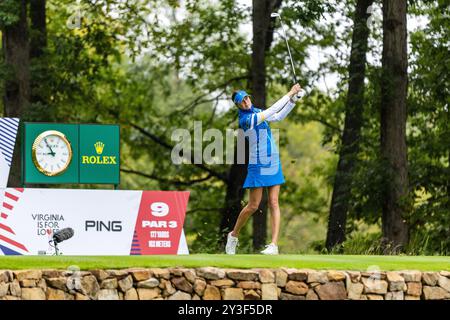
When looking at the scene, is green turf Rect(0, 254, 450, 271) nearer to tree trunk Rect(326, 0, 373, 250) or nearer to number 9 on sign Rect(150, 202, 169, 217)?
number 9 on sign Rect(150, 202, 169, 217)

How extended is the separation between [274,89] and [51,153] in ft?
67.3

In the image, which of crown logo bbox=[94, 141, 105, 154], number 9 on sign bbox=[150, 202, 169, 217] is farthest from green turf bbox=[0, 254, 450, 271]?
crown logo bbox=[94, 141, 105, 154]

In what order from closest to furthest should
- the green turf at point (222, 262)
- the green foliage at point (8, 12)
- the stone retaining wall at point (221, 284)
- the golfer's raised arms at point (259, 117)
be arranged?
1. the stone retaining wall at point (221, 284)
2. the green turf at point (222, 262)
3. the golfer's raised arms at point (259, 117)
4. the green foliage at point (8, 12)

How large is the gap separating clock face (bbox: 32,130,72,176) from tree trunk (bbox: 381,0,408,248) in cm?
926

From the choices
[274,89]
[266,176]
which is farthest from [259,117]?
[274,89]

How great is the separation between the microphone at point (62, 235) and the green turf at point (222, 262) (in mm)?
1371

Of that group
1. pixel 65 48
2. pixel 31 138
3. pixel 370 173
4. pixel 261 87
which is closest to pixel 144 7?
pixel 65 48

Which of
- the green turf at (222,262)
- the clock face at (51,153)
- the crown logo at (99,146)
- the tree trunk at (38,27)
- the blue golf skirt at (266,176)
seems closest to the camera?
the green turf at (222,262)

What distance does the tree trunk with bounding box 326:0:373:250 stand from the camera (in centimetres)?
2700

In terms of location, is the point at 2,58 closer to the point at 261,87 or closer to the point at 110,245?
the point at 261,87

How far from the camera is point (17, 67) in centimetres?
2811

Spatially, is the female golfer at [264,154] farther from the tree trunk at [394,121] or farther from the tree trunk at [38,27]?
the tree trunk at [38,27]

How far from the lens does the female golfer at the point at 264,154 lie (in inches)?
610

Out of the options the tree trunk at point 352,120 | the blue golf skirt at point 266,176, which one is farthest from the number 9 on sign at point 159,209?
the tree trunk at point 352,120
